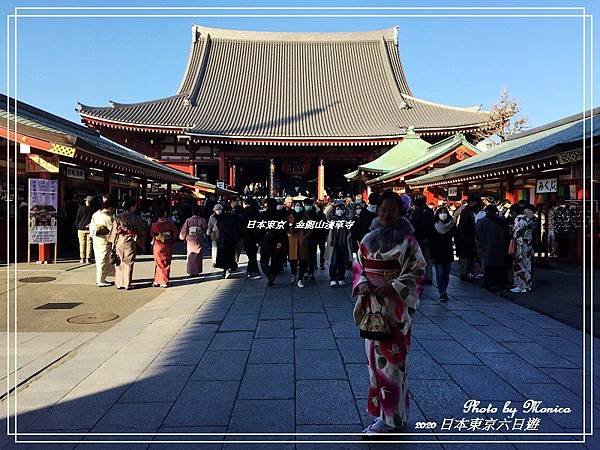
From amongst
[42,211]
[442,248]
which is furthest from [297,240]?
[42,211]

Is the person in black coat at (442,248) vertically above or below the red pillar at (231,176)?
below

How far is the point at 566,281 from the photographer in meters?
8.84

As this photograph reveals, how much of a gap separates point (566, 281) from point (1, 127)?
11.5m

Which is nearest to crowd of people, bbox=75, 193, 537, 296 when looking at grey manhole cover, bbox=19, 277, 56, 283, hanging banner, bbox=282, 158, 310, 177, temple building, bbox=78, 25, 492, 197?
grey manhole cover, bbox=19, 277, 56, 283

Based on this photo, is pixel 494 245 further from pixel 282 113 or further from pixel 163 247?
pixel 282 113

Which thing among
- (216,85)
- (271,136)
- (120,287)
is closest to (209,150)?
(271,136)

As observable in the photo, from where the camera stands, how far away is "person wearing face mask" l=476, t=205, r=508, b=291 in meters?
7.88

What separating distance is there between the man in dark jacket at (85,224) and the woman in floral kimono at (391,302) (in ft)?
29.9

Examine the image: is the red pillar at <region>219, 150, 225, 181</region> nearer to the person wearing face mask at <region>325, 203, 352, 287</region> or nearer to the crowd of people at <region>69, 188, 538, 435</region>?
the crowd of people at <region>69, 188, 538, 435</region>

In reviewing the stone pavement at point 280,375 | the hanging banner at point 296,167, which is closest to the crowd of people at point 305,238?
the stone pavement at point 280,375

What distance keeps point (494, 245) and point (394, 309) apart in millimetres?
5519

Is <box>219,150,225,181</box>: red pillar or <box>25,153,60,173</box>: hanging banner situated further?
<box>219,150,225,181</box>: red pillar

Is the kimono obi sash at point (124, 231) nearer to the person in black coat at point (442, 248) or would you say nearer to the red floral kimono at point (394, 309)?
the person in black coat at point (442, 248)

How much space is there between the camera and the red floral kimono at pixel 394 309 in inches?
119
